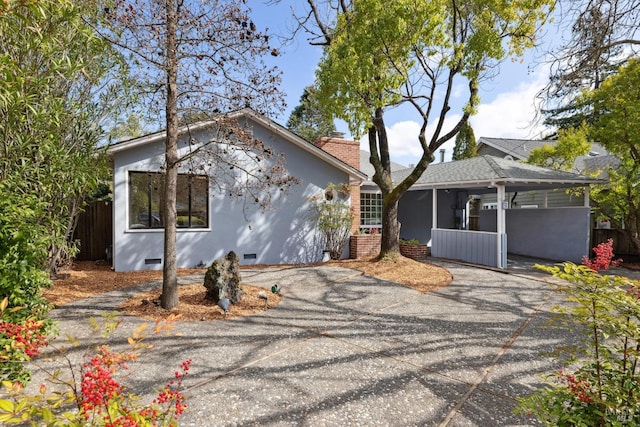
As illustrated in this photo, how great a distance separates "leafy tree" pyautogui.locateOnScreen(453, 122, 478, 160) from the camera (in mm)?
26750

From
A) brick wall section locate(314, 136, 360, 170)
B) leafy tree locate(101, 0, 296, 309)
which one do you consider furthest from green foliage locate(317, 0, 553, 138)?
brick wall section locate(314, 136, 360, 170)

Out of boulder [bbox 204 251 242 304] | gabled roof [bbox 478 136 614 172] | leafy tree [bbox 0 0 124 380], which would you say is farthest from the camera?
gabled roof [bbox 478 136 614 172]

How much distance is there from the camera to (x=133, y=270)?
937 cm

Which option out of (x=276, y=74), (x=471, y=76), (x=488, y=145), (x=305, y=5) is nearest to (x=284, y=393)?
(x=276, y=74)

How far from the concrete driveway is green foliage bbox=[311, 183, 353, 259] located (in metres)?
4.37

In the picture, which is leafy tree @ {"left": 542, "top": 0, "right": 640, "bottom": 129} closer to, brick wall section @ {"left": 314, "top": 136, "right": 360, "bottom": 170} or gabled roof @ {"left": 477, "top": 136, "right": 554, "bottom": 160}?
brick wall section @ {"left": 314, "top": 136, "right": 360, "bottom": 170}

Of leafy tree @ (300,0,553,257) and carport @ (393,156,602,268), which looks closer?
leafy tree @ (300,0,553,257)

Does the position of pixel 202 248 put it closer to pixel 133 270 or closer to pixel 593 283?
pixel 133 270

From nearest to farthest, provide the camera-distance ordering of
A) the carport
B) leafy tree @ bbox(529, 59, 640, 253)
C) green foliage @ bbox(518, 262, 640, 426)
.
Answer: green foliage @ bbox(518, 262, 640, 426) → leafy tree @ bbox(529, 59, 640, 253) → the carport

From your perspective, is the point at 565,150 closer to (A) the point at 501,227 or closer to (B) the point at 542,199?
(B) the point at 542,199

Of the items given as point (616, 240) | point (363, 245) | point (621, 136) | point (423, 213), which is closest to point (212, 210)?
point (363, 245)

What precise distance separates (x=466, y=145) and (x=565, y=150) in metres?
14.4

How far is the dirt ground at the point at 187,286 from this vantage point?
241 inches

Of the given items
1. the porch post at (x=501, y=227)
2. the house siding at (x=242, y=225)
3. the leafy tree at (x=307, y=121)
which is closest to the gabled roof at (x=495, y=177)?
the porch post at (x=501, y=227)
